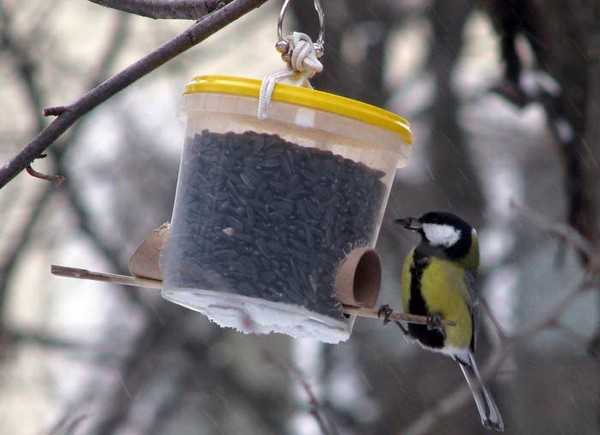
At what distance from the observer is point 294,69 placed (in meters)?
3.12

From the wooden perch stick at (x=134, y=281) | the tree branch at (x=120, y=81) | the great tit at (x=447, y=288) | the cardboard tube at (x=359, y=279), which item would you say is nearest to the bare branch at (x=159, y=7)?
the tree branch at (x=120, y=81)

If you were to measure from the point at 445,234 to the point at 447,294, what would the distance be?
30 centimetres

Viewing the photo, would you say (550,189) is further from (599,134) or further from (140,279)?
(140,279)

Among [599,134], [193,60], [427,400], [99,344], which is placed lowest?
[99,344]

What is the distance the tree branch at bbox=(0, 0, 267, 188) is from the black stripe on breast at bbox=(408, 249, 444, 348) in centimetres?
200

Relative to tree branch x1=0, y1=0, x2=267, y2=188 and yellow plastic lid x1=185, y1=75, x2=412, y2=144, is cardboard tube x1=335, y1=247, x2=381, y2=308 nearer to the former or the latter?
yellow plastic lid x1=185, y1=75, x2=412, y2=144

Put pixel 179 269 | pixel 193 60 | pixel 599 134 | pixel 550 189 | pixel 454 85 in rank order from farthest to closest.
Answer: pixel 550 189, pixel 193 60, pixel 454 85, pixel 599 134, pixel 179 269

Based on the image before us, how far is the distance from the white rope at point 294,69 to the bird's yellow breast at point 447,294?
1.40m

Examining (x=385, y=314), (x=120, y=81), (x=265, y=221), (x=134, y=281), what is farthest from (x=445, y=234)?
(x=120, y=81)

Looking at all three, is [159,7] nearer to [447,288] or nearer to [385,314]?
[385,314]

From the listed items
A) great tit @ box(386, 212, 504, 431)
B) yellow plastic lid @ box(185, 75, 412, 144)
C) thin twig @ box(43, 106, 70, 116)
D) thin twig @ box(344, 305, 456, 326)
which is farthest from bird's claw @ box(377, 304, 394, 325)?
thin twig @ box(43, 106, 70, 116)

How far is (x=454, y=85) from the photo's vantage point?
8.41 metres

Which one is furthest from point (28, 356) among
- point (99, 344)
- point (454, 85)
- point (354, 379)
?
point (454, 85)

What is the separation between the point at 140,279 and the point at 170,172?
633cm
